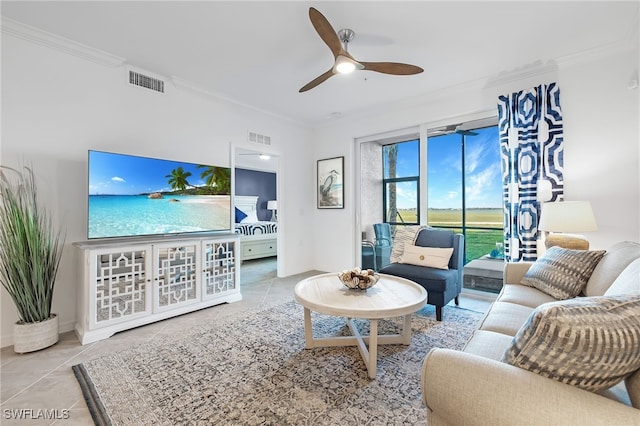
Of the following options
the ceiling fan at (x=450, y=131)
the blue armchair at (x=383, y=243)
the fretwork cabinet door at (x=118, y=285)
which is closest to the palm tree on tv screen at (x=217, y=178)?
the fretwork cabinet door at (x=118, y=285)

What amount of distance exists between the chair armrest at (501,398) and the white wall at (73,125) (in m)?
3.06

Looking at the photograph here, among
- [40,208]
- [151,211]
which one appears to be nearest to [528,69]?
[151,211]

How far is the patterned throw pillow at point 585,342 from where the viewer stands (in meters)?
0.79

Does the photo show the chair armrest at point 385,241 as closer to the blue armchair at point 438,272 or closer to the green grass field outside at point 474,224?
the green grass field outside at point 474,224

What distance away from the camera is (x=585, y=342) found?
79 centimetres

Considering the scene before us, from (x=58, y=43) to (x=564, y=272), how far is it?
4.54 metres

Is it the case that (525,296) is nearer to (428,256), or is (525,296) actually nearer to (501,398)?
(428,256)

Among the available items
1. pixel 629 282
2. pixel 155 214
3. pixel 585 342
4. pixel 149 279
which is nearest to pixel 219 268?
pixel 149 279

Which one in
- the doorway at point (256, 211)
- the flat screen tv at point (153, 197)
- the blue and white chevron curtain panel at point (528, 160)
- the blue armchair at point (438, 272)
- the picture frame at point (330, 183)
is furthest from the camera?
the doorway at point (256, 211)

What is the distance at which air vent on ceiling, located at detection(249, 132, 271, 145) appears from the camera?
4184mm

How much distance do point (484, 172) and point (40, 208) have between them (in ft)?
16.2

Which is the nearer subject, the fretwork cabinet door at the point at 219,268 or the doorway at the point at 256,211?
the fretwork cabinet door at the point at 219,268

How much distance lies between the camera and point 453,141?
4.17 metres

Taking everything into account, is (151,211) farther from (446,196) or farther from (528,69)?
(528,69)
